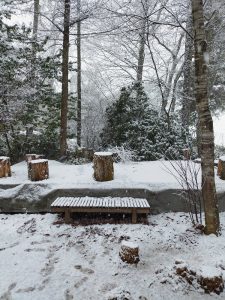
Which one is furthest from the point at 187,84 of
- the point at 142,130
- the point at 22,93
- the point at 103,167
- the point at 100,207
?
the point at 100,207

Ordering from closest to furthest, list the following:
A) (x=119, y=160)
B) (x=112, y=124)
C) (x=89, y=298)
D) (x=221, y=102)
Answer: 1. (x=89, y=298)
2. (x=119, y=160)
3. (x=112, y=124)
4. (x=221, y=102)

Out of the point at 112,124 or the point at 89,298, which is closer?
the point at 89,298

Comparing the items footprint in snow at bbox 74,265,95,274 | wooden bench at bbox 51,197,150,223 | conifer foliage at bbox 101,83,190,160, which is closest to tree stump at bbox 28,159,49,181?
wooden bench at bbox 51,197,150,223

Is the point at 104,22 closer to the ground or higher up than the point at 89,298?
higher up

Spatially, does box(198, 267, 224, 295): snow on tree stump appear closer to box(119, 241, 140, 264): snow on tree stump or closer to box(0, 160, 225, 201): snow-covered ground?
box(119, 241, 140, 264): snow on tree stump

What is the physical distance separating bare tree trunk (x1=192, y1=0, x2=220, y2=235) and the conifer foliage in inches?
214

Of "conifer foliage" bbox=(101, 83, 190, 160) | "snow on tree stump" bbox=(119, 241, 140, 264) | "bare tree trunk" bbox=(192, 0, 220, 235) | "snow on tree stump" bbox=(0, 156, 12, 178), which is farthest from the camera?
"conifer foliage" bbox=(101, 83, 190, 160)

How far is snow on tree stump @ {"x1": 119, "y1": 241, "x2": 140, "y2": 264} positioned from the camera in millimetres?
3723

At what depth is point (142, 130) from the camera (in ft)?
33.9

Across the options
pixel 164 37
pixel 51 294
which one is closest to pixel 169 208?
pixel 51 294

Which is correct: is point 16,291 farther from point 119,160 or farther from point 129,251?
point 119,160

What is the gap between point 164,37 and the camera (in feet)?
39.0

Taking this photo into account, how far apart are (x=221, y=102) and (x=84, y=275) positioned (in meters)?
12.9

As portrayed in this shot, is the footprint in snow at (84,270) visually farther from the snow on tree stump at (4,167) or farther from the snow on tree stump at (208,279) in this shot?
the snow on tree stump at (4,167)
